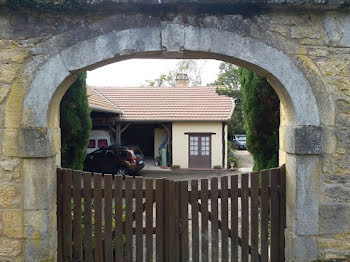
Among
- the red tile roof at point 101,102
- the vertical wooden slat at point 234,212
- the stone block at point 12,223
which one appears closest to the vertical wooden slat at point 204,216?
the vertical wooden slat at point 234,212

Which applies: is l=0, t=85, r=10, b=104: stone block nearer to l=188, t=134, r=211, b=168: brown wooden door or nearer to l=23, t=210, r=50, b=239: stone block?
l=23, t=210, r=50, b=239: stone block

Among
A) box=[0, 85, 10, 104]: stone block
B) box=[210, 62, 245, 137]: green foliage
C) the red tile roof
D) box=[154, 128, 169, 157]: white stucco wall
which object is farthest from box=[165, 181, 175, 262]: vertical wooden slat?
box=[210, 62, 245, 137]: green foliage

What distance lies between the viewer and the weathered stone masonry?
277cm

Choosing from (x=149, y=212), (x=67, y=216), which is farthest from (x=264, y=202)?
(x=67, y=216)

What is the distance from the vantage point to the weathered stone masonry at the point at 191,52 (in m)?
2.77

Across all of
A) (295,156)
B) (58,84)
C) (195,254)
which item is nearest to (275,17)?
Answer: (295,156)

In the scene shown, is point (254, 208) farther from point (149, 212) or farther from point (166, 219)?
point (149, 212)

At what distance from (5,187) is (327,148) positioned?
10.9ft

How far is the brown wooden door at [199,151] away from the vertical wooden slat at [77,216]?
10814 mm

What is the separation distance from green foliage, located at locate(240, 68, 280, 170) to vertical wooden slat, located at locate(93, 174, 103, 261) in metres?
2.98

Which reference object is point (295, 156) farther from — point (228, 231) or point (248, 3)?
point (248, 3)

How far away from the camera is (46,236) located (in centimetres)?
284

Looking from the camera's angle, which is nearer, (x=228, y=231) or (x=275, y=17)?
(x=275, y=17)

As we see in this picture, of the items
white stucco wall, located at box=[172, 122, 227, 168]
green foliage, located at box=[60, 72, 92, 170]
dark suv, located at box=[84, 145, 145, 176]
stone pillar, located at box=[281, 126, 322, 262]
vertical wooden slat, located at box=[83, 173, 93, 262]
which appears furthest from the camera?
white stucco wall, located at box=[172, 122, 227, 168]
